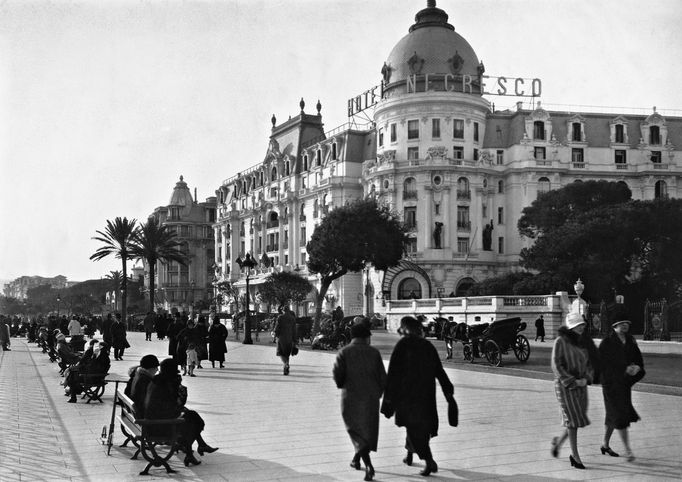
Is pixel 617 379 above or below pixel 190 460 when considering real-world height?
above

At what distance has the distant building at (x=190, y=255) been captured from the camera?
11856cm

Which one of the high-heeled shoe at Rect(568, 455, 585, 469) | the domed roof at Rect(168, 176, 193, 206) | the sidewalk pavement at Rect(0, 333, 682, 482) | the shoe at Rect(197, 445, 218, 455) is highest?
the domed roof at Rect(168, 176, 193, 206)

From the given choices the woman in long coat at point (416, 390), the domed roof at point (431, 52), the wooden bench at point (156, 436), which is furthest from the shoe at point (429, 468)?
the domed roof at point (431, 52)

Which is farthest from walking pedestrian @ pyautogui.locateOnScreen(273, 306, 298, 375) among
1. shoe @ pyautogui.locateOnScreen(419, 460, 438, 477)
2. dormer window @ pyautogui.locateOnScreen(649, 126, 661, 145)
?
dormer window @ pyautogui.locateOnScreen(649, 126, 661, 145)

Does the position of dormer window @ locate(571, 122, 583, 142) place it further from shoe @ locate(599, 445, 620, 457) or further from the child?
shoe @ locate(599, 445, 620, 457)

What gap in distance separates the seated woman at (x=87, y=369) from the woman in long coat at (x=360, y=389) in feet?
26.0

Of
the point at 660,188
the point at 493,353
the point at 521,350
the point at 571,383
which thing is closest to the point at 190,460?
the point at 571,383

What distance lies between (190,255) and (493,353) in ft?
322

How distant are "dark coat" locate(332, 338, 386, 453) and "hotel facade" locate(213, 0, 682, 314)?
5547cm

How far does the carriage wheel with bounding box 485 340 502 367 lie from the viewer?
23.4m

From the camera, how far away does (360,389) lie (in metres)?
8.38

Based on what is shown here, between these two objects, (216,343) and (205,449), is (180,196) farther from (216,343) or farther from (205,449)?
(205,449)

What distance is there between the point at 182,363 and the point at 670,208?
39483mm

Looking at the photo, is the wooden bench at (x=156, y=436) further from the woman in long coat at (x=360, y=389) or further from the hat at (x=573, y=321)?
the hat at (x=573, y=321)
